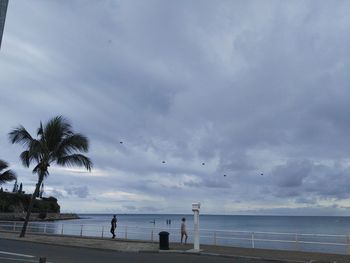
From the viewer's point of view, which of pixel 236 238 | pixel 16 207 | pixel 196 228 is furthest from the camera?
pixel 16 207

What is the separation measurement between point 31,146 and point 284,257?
18.2 meters

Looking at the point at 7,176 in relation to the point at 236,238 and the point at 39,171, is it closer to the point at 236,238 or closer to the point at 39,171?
the point at 39,171

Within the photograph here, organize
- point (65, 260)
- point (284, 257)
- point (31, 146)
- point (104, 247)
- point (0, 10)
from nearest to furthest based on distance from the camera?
point (0, 10) → point (65, 260) → point (284, 257) → point (104, 247) → point (31, 146)

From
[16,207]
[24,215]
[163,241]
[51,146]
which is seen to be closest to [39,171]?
[51,146]

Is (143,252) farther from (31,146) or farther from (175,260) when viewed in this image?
(31,146)

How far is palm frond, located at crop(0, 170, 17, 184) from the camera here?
33.1 meters

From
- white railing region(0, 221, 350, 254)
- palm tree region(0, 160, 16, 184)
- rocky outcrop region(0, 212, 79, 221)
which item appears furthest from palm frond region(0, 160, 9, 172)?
rocky outcrop region(0, 212, 79, 221)

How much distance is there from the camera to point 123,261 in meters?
15.2

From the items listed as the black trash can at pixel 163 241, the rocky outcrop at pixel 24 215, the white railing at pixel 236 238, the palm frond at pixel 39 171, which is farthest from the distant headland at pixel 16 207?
the black trash can at pixel 163 241

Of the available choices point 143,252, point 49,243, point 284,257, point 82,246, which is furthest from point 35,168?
point 284,257

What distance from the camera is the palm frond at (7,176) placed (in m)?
33.1

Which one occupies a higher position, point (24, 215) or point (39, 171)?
point (24, 215)

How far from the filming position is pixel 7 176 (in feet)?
109

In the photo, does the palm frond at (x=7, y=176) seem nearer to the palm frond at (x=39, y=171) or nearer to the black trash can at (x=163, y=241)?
the palm frond at (x=39, y=171)
